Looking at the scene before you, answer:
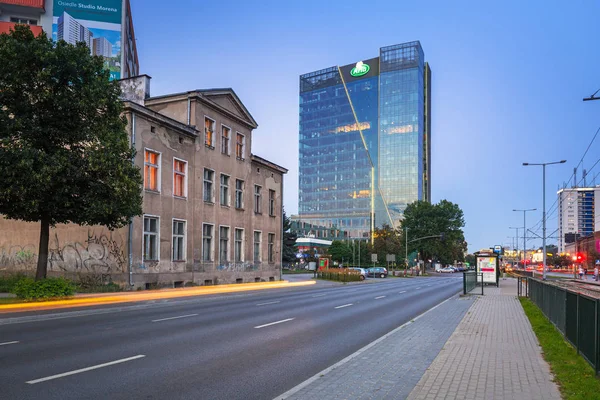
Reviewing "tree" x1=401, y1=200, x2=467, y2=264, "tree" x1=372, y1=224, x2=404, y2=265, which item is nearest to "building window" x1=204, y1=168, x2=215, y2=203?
"tree" x1=372, y1=224, x2=404, y2=265

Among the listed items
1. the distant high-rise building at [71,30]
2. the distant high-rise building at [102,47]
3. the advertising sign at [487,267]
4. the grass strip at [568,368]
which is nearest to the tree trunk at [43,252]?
the grass strip at [568,368]

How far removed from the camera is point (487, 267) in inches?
1553

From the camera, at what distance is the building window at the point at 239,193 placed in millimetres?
40509

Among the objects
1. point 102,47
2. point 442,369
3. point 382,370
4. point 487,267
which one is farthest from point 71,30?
point 442,369

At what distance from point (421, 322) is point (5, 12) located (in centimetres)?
5950

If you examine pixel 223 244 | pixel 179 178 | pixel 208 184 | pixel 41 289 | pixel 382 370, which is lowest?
pixel 41 289

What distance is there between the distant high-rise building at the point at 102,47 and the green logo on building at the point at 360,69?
5069 inches

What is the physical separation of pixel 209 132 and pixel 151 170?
7.60 meters

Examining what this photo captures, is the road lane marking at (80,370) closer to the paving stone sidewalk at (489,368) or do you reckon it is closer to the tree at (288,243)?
the paving stone sidewalk at (489,368)

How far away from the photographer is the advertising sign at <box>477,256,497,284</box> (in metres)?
38.8

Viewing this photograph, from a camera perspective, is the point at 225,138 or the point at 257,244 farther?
the point at 257,244

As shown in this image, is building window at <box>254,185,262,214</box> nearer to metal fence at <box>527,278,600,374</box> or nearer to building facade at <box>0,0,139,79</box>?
building facade at <box>0,0,139,79</box>

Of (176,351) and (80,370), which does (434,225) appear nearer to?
(176,351)

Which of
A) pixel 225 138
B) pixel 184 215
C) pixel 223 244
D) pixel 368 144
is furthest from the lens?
pixel 368 144
